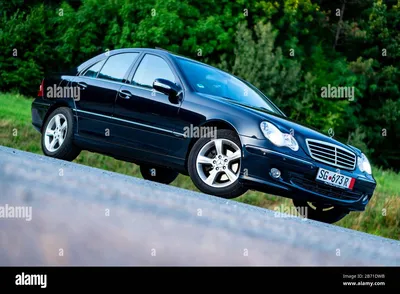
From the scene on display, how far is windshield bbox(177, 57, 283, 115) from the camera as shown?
786 cm

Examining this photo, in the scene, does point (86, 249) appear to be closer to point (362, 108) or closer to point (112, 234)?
point (112, 234)

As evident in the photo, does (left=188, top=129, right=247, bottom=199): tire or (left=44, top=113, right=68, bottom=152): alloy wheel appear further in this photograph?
(left=44, top=113, right=68, bottom=152): alloy wheel

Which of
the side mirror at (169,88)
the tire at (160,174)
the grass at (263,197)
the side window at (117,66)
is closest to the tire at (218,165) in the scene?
the side mirror at (169,88)

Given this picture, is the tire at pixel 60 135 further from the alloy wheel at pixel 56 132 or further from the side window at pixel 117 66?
the side window at pixel 117 66

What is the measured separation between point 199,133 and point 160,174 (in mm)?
2544

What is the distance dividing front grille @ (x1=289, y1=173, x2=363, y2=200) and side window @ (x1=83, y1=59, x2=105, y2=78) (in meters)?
3.07

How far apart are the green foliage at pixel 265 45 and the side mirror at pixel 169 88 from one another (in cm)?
3070

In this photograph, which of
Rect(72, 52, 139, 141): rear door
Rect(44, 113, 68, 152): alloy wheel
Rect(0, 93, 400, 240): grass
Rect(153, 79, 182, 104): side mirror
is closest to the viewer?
Rect(153, 79, 182, 104): side mirror

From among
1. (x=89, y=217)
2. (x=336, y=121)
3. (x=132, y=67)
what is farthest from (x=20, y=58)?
(x=89, y=217)

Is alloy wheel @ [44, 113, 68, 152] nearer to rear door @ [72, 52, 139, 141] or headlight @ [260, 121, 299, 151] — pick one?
rear door @ [72, 52, 139, 141]

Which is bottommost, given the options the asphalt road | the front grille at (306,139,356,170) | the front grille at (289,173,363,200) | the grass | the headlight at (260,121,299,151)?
the grass

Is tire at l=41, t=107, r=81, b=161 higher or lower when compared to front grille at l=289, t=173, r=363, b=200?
higher

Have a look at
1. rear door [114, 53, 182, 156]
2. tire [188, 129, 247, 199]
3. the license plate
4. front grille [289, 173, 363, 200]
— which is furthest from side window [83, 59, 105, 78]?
the license plate

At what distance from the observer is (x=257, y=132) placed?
6.95 metres
